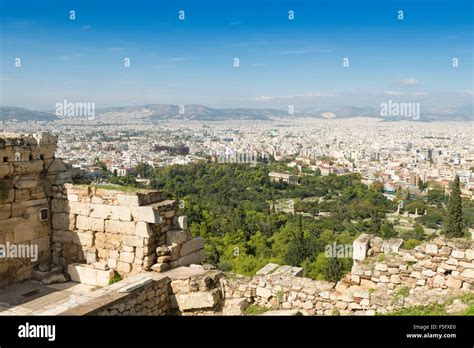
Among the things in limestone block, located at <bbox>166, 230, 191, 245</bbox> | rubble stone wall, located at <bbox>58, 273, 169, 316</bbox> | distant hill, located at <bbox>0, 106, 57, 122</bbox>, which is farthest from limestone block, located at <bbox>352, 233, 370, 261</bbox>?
distant hill, located at <bbox>0, 106, 57, 122</bbox>

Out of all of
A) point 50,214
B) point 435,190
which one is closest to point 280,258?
point 50,214

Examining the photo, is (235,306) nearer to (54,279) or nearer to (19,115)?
(54,279)

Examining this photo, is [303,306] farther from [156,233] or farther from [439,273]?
[156,233]

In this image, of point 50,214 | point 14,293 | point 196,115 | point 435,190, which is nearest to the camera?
point 14,293

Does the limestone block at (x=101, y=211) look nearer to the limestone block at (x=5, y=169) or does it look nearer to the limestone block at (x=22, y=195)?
the limestone block at (x=22, y=195)

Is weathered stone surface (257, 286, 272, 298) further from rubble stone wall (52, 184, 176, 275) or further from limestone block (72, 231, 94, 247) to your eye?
limestone block (72, 231, 94, 247)

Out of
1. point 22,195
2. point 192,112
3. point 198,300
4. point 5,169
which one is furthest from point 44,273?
point 192,112
